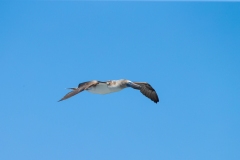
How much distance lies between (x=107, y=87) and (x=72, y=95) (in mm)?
2508

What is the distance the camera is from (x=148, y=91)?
25609mm

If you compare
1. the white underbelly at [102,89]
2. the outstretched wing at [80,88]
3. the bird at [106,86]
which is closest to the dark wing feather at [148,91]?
the bird at [106,86]

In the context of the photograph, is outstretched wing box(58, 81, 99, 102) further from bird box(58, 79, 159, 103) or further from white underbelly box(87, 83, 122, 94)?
white underbelly box(87, 83, 122, 94)

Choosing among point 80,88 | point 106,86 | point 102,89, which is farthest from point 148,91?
point 80,88

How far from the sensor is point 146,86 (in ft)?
84.0

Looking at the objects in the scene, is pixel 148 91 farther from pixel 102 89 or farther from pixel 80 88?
pixel 80 88

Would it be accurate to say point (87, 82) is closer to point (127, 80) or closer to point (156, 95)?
point (127, 80)

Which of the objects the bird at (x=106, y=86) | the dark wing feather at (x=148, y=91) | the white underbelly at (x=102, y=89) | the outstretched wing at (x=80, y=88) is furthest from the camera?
the dark wing feather at (x=148, y=91)

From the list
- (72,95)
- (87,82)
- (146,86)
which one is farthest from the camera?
(146,86)

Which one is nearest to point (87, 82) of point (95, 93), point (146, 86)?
point (95, 93)

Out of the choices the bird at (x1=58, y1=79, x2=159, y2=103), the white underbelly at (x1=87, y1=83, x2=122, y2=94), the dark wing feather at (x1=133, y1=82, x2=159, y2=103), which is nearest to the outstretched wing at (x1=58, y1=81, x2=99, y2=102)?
the bird at (x1=58, y1=79, x2=159, y2=103)

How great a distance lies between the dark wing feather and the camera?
2553 centimetres

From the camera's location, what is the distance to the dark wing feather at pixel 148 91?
25.5 meters

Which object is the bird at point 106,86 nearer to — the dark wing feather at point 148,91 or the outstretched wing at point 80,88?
the outstretched wing at point 80,88
